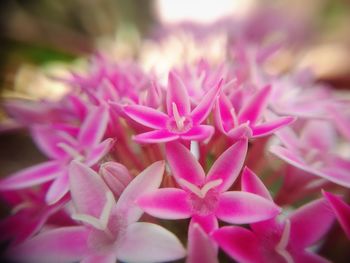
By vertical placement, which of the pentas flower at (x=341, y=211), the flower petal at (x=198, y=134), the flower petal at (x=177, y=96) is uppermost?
the flower petal at (x=177, y=96)

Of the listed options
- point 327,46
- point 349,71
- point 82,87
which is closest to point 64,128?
point 82,87

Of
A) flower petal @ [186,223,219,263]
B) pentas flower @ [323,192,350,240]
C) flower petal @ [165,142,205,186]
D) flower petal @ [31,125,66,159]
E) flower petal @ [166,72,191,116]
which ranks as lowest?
pentas flower @ [323,192,350,240]

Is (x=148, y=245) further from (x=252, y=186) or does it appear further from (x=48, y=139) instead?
(x=48, y=139)

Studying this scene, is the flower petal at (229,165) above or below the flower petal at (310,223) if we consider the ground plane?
above

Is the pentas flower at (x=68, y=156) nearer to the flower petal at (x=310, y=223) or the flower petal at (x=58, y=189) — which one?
the flower petal at (x=58, y=189)

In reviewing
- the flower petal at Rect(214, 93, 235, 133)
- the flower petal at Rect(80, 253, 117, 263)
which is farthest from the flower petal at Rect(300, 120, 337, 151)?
the flower petal at Rect(80, 253, 117, 263)

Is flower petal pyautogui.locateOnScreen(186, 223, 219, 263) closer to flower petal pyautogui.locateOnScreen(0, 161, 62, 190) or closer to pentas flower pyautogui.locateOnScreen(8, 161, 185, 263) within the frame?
pentas flower pyautogui.locateOnScreen(8, 161, 185, 263)

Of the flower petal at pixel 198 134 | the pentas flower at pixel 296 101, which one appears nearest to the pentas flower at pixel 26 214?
the flower petal at pixel 198 134
